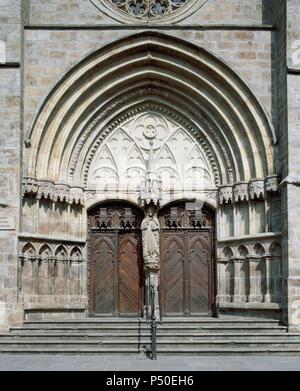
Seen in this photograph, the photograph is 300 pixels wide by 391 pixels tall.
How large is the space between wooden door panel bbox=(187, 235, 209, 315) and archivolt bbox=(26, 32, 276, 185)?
1642mm

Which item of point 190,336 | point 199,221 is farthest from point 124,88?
point 190,336

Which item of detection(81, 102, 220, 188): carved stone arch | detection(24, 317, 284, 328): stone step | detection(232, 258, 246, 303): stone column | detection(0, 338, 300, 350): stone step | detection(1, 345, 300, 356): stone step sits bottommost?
detection(1, 345, 300, 356): stone step

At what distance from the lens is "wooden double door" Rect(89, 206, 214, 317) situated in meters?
14.4

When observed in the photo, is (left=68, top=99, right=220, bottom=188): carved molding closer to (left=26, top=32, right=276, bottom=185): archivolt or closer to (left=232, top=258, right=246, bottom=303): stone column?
(left=26, top=32, right=276, bottom=185): archivolt

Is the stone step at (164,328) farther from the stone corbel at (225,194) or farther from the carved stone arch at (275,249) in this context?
the stone corbel at (225,194)

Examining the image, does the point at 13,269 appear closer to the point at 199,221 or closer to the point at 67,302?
the point at 67,302

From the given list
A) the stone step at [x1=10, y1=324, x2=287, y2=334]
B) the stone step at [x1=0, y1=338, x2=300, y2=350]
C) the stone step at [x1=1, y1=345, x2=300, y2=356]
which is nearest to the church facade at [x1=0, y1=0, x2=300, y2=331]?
the stone step at [x1=10, y1=324, x2=287, y2=334]

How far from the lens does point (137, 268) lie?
14.5 meters

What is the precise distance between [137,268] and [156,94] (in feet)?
12.5

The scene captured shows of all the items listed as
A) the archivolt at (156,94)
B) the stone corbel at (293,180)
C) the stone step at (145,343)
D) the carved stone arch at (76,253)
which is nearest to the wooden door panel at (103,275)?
the carved stone arch at (76,253)

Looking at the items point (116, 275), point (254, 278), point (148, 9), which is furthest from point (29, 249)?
point (148, 9)

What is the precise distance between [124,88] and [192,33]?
185 cm

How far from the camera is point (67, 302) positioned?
13750mm

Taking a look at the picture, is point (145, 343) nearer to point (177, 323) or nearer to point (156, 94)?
point (177, 323)
